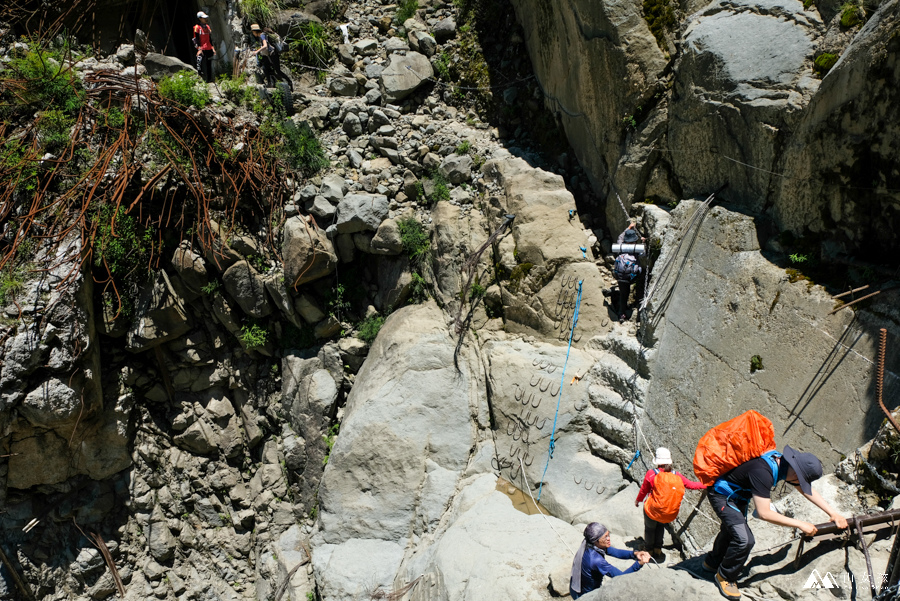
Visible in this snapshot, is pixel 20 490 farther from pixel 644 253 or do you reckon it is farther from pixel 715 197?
pixel 715 197

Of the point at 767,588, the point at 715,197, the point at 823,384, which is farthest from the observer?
the point at 715,197

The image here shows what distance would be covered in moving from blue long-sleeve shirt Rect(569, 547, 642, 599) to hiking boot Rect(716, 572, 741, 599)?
760 mm

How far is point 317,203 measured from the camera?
905cm

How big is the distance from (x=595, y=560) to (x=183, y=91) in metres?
8.75

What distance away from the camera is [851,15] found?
541 cm

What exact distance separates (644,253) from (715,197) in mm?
1031

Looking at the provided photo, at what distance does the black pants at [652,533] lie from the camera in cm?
544

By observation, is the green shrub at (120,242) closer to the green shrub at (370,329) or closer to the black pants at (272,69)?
the black pants at (272,69)

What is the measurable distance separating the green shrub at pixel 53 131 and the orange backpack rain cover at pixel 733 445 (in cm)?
945

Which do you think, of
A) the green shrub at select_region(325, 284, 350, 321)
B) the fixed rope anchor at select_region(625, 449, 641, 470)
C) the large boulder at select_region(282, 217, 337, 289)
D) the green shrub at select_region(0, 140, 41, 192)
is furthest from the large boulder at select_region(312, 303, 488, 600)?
the green shrub at select_region(0, 140, 41, 192)

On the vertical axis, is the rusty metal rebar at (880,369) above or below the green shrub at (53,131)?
above

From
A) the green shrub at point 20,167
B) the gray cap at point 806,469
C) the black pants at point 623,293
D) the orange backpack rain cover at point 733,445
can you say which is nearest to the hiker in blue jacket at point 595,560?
the orange backpack rain cover at point 733,445

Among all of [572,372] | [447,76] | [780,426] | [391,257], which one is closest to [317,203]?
[391,257]

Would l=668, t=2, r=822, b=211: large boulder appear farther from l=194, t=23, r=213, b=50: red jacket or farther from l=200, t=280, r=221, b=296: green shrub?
l=194, t=23, r=213, b=50: red jacket
